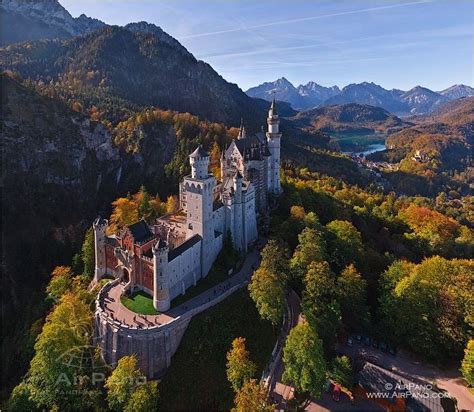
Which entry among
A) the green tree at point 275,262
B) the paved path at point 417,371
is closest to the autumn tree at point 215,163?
the green tree at point 275,262

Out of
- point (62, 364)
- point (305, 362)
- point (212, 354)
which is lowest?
point (62, 364)

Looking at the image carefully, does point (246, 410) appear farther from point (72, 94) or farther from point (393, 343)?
point (72, 94)

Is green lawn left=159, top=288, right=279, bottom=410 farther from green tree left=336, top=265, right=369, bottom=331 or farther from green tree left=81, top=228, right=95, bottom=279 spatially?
green tree left=81, top=228, right=95, bottom=279

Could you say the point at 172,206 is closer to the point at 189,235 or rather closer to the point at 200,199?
the point at 189,235

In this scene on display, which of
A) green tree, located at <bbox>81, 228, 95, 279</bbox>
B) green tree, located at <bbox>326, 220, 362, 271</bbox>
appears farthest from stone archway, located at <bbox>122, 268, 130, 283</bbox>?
green tree, located at <bbox>326, 220, 362, 271</bbox>

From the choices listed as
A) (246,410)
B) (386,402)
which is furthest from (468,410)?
(246,410)

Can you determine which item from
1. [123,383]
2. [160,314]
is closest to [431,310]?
[160,314]

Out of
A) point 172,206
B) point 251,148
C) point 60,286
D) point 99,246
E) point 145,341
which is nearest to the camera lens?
point 145,341

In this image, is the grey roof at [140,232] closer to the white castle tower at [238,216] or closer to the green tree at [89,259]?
the white castle tower at [238,216]
